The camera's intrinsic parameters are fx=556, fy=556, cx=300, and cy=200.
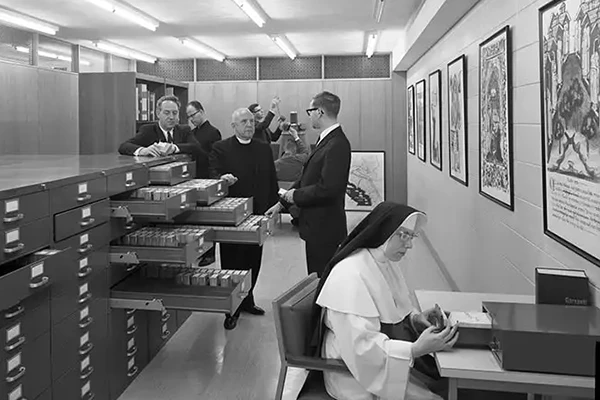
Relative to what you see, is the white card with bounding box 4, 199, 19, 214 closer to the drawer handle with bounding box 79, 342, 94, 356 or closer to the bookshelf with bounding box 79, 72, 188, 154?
the drawer handle with bounding box 79, 342, 94, 356

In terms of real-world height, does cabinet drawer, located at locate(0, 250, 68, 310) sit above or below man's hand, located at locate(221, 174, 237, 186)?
below

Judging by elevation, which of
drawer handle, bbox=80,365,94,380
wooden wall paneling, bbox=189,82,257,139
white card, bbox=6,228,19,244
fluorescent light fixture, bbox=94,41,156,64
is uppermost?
fluorescent light fixture, bbox=94,41,156,64

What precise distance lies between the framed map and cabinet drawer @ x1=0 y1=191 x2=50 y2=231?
7.95 metres

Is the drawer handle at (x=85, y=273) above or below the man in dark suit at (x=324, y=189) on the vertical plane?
below

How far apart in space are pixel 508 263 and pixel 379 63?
27.2 feet

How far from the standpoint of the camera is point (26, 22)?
772 centimetres

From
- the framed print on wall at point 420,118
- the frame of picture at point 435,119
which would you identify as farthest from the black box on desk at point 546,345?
the framed print on wall at point 420,118

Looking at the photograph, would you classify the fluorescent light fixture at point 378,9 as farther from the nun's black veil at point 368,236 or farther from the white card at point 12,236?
the white card at point 12,236

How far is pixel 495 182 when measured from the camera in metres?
3.75

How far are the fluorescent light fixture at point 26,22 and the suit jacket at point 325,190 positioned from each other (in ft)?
17.9

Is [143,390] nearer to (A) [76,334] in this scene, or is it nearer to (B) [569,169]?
(A) [76,334]

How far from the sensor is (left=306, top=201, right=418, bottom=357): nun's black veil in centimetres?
206

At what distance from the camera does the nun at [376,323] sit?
187 centimetres

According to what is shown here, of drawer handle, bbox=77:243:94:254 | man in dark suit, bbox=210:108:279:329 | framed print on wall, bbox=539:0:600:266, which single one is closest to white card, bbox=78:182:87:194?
drawer handle, bbox=77:243:94:254
